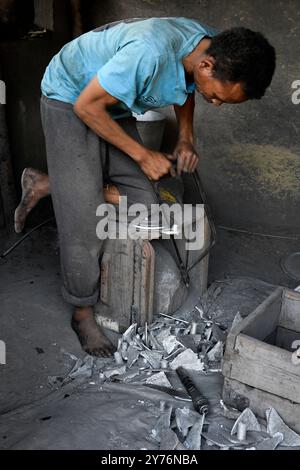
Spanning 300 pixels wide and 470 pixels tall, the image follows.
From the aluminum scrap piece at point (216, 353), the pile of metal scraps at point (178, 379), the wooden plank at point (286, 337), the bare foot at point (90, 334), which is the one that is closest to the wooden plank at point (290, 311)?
the wooden plank at point (286, 337)

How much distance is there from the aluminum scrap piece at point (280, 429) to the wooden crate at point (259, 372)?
3cm

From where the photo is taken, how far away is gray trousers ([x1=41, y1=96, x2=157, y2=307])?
298 centimetres

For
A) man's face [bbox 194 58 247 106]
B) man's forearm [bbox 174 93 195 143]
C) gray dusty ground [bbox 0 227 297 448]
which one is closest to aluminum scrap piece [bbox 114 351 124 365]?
gray dusty ground [bbox 0 227 297 448]

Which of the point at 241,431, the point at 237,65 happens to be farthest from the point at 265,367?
the point at 237,65

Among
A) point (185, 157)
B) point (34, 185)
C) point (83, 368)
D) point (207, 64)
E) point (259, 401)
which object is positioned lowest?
point (83, 368)

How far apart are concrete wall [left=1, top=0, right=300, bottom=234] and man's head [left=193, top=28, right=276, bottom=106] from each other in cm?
178

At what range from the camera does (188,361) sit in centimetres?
311

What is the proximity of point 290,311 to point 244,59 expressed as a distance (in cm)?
126

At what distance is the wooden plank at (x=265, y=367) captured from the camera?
8.10ft

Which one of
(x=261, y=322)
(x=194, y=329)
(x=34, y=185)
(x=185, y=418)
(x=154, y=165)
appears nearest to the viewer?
(x=185, y=418)

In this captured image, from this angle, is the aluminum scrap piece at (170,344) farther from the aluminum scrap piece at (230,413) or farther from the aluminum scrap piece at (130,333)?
the aluminum scrap piece at (230,413)

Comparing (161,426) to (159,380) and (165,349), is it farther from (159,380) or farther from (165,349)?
(165,349)

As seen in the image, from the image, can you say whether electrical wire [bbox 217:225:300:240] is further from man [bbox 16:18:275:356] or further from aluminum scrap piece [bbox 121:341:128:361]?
aluminum scrap piece [bbox 121:341:128:361]
